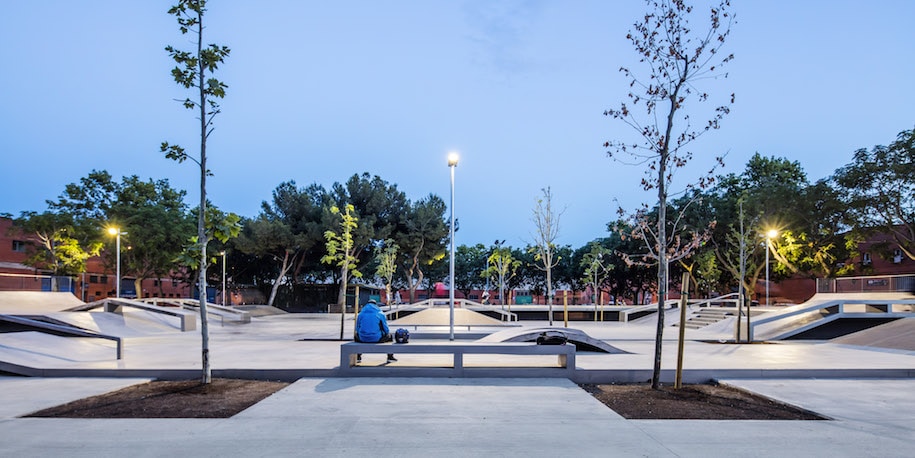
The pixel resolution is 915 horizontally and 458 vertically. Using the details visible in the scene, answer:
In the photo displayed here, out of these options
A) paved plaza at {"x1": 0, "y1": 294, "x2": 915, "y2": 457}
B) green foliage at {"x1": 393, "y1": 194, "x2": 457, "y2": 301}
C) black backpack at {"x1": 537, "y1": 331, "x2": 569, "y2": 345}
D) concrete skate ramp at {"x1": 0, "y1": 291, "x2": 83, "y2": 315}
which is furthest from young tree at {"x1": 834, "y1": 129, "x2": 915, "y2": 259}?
concrete skate ramp at {"x1": 0, "y1": 291, "x2": 83, "y2": 315}

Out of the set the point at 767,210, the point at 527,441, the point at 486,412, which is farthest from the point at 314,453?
the point at 767,210

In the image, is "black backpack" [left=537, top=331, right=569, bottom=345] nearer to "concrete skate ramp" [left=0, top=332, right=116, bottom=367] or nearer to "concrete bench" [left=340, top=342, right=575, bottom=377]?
"concrete bench" [left=340, top=342, right=575, bottom=377]

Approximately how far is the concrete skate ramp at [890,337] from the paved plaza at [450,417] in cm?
434

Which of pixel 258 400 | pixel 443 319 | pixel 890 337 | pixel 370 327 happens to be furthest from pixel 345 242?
pixel 890 337

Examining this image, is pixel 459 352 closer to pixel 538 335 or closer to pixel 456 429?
pixel 456 429

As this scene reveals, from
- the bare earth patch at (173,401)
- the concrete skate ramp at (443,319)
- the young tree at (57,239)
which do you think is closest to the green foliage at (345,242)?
the concrete skate ramp at (443,319)

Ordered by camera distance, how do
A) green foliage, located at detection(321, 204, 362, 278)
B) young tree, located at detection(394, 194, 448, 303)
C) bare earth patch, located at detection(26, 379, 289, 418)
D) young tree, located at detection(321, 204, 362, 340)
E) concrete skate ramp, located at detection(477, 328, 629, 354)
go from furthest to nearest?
young tree, located at detection(394, 194, 448, 303)
green foliage, located at detection(321, 204, 362, 278)
young tree, located at detection(321, 204, 362, 340)
concrete skate ramp, located at detection(477, 328, 629, 354)
bare earth patch, located at detection(26, 379, 289, 418)

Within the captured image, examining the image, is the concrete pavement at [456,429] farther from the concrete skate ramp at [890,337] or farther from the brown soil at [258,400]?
the concrete skate ramp at [890,337]

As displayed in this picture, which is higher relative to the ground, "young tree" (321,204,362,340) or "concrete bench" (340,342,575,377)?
"young tree" (321,204,362,340)

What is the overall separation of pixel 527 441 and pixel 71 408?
244 inches

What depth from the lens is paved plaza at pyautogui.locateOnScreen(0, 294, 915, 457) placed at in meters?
5.80

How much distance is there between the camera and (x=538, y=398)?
8516mm

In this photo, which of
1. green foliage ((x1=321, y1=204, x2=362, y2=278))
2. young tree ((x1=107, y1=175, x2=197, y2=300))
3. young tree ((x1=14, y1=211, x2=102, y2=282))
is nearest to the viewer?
green foliage ((x1=321, y1=204, x2=362, y2=278))

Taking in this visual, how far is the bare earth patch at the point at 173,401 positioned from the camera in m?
7.45
